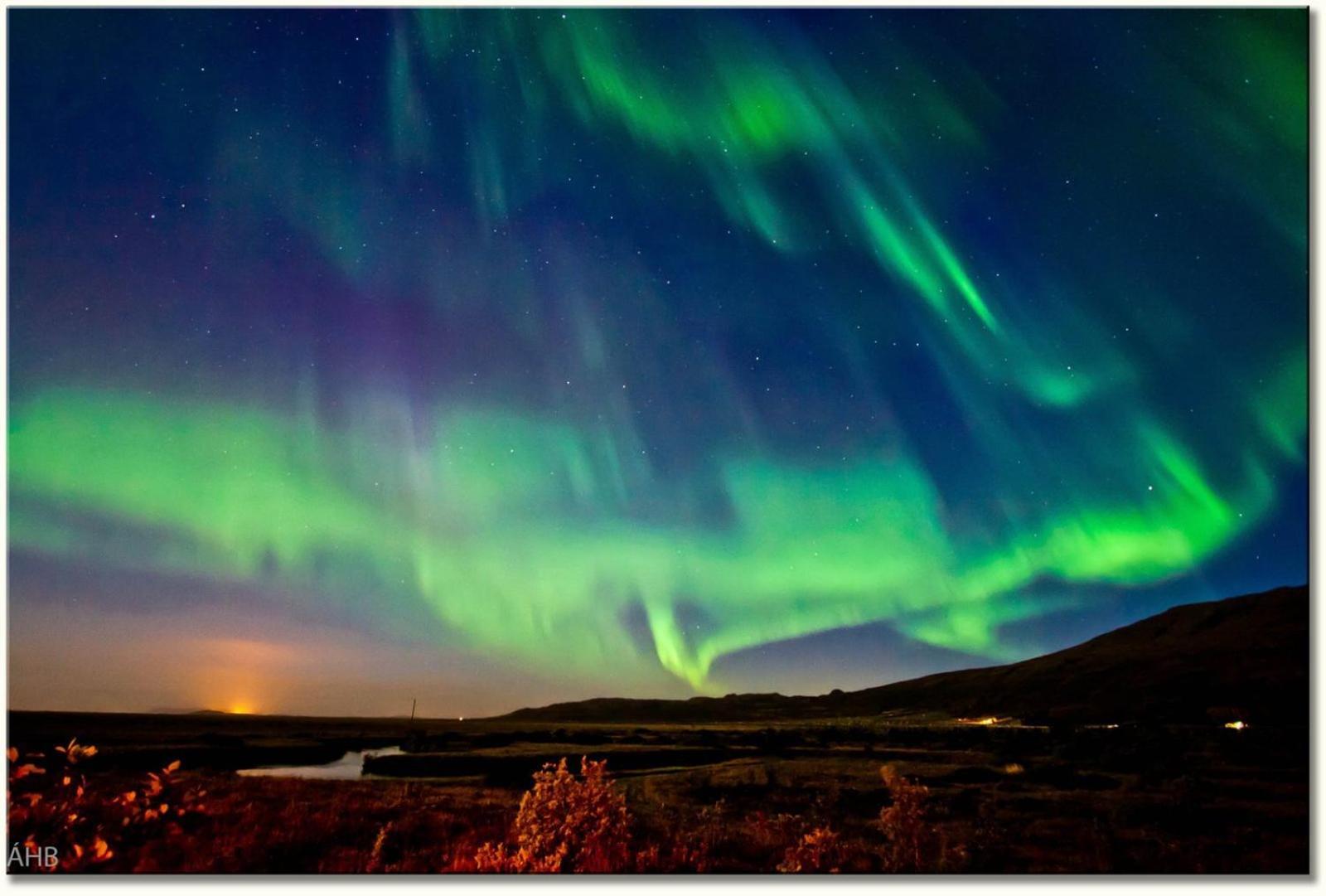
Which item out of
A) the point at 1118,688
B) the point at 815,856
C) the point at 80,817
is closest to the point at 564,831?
the point at 815,856

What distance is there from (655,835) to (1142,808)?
9.03m

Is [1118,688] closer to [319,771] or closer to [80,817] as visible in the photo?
[319,771]

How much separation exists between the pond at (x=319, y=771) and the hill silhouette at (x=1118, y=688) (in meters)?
24.7

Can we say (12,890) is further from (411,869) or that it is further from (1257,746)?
(1257,746)

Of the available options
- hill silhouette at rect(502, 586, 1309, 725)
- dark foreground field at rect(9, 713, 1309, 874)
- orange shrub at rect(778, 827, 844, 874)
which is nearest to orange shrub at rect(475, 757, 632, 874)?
dark foreground field at rect(9, 713, 1309, 874)

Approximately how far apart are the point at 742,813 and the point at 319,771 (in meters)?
17.6

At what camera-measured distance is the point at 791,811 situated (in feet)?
44.5

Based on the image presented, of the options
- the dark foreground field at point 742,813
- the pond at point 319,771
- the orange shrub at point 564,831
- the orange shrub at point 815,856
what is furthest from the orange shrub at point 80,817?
the pond at point 319,771

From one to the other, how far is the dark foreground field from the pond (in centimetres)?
123

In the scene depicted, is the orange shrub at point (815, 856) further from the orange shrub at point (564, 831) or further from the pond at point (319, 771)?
the pond at point (319, 771)

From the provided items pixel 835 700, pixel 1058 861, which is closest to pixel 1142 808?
pixel 1058 861

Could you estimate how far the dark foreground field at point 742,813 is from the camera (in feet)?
24.5

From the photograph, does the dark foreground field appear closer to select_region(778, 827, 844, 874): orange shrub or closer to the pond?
select_region(778, 827, 844, 874): orange shrub

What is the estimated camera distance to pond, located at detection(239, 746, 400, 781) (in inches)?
837
